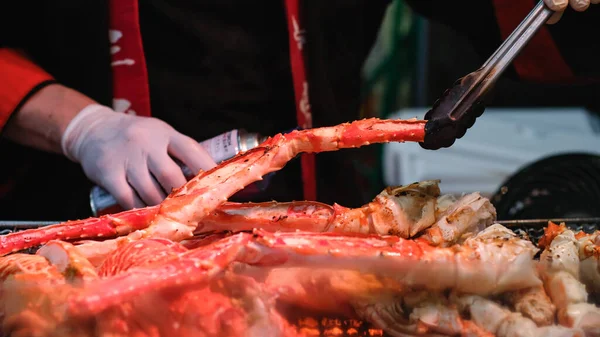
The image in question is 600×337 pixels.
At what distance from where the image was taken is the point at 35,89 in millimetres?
1477

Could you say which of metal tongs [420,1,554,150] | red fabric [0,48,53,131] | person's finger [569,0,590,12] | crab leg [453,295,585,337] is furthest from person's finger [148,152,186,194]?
person's finger [569,0,590,12]

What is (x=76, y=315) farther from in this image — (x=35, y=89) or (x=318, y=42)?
(x=318, y=42)

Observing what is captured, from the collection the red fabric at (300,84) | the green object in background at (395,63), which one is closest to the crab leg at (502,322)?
the red fabric at (300,84)

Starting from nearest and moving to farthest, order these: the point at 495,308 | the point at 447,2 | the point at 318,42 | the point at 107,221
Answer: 1. the point at 495,308
2. the point at 107,221
3. the point at 318,42
4. the point at 447,2

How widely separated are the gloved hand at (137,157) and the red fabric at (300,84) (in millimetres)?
400

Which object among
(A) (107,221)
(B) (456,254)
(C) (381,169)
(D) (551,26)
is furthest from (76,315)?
(C) (381,169)

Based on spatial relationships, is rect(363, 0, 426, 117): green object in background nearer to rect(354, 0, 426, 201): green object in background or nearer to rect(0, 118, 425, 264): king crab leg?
rect(354, 0, 426, 201): green object in background

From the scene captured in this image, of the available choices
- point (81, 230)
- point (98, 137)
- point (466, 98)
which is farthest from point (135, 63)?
point (466, 98)

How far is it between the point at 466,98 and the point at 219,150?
0.58 meters

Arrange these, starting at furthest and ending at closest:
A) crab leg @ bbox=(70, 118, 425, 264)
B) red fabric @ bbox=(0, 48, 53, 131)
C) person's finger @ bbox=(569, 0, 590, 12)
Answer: red fabric @ bbox=(0, 48, 53, 131) → person's finger @ bbox=(569, 0, 590, 12) → crab leg @ bbox=(70, 118, 425, 264)

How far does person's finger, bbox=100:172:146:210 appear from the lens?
1.36 m

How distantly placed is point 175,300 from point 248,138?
0.58 metres

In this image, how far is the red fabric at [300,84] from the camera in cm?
160

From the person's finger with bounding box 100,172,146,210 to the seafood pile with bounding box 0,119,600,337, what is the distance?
0.35 meters
